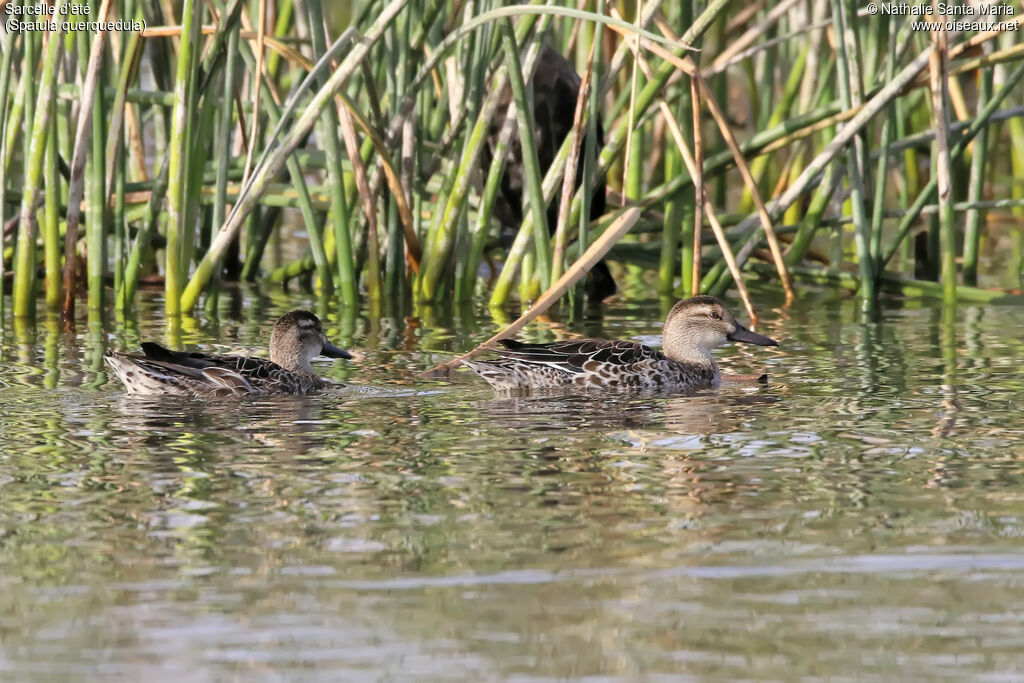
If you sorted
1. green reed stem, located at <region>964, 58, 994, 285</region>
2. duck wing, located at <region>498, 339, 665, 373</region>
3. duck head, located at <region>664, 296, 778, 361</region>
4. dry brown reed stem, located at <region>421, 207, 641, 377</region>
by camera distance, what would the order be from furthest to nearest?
green reed stem, located at <region>964, 58, 994, 285</region>
duck head, located at <region>664, 296, 778, 361</region>
duck wing, located at <region>498, 339, 665, 373</region>
dry brown reed stem, located at <region>421, 207, 641, 377</region>

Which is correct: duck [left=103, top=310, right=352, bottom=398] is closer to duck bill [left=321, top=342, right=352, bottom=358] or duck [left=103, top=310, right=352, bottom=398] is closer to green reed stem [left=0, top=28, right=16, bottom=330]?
duck bill [left=321, top=342, right=352, bottom=358]

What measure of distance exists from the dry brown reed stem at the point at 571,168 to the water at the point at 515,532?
1.41 meters

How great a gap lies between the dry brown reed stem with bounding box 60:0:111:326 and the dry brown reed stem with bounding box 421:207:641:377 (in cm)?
223

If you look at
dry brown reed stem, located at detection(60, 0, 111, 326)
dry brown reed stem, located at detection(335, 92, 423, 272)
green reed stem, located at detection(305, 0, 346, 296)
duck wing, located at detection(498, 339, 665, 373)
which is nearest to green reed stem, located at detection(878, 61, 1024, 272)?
duck wing, located at detection(498, 339, 665, 373)

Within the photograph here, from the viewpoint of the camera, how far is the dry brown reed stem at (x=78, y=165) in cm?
823

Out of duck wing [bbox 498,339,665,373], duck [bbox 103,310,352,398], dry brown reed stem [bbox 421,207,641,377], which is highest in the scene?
dry brown reed stem [bbox 421,207,641,377]

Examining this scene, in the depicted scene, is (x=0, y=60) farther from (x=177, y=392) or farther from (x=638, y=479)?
(x=638, y=479)

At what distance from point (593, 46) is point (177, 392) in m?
2.69

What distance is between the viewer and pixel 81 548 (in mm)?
4543

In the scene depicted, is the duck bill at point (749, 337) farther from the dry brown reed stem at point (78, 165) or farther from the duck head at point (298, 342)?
the dry brown reed stem at point (78, 165)

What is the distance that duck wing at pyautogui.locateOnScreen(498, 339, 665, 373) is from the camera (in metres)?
7.43

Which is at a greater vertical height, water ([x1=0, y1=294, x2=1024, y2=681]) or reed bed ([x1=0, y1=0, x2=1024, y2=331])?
reed bed ([x1=0, y1=0, x2=1024, y2=331])

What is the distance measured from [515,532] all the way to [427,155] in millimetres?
5662

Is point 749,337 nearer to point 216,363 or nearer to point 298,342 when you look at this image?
point 298,342
